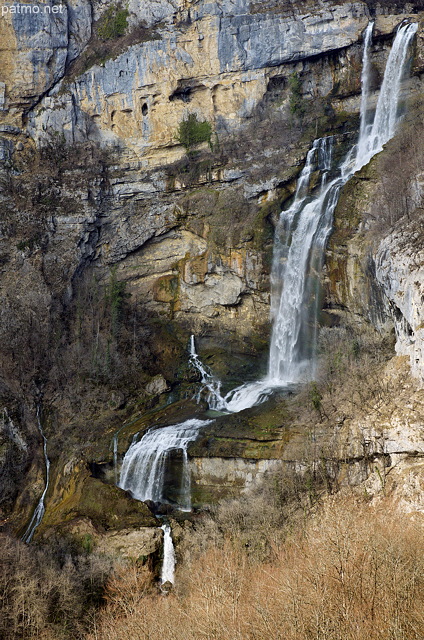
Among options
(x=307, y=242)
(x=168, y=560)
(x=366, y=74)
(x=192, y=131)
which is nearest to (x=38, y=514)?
(x=168, y=560)

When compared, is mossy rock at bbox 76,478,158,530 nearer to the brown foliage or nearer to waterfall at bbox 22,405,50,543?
the brown foliage

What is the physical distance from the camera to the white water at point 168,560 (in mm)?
24703

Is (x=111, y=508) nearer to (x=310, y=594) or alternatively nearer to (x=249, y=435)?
(x=249, y=435)

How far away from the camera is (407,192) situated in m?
32.2

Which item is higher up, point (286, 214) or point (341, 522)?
point (286, 214)

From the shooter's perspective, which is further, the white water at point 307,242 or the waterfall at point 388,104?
the waterfall at point 388,104

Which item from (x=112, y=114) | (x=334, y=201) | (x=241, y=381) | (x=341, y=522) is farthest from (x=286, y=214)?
(x=341, y=522)

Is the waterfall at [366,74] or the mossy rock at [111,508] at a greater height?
the waterfall at [366,74]

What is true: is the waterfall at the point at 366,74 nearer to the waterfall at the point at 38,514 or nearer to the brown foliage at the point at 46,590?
the waterfall at the point at 38,514

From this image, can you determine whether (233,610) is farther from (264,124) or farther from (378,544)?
(264,124)

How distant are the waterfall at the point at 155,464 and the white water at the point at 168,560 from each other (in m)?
3.29

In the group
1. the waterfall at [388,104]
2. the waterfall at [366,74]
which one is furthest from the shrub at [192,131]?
the waterfall at [388,104]

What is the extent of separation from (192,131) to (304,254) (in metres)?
15.6

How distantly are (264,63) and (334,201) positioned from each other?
1459cm
